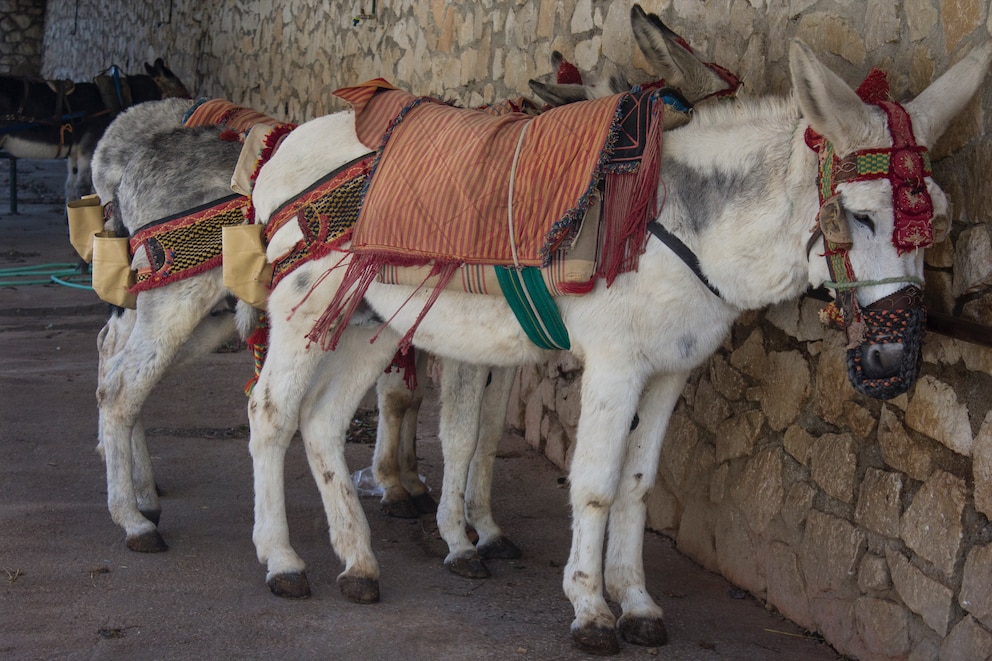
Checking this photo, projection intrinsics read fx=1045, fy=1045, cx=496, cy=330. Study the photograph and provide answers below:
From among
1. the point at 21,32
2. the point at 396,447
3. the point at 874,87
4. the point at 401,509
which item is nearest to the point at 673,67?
the point at 874,87

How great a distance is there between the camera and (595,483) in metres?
2.91

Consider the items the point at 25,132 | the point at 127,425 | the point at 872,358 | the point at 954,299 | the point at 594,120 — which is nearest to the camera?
the point at 872,358

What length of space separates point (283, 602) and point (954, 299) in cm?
218

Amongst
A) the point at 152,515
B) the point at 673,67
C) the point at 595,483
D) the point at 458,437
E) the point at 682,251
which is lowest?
the point at 152,515

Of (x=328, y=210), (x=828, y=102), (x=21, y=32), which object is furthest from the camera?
(x=21, y=32)

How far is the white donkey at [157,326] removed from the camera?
376cm

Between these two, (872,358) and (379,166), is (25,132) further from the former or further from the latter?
(872,358)

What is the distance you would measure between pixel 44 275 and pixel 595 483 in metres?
7.55

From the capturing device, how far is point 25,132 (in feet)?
33.7

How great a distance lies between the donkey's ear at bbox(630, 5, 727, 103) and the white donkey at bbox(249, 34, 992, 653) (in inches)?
9.9

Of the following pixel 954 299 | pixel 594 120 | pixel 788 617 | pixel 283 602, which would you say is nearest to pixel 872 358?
pixel 954 299

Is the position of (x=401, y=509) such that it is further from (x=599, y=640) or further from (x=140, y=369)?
(x=599, y=640)

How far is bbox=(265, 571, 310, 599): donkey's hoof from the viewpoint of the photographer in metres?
3.36

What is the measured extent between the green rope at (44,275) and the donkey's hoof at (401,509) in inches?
203
